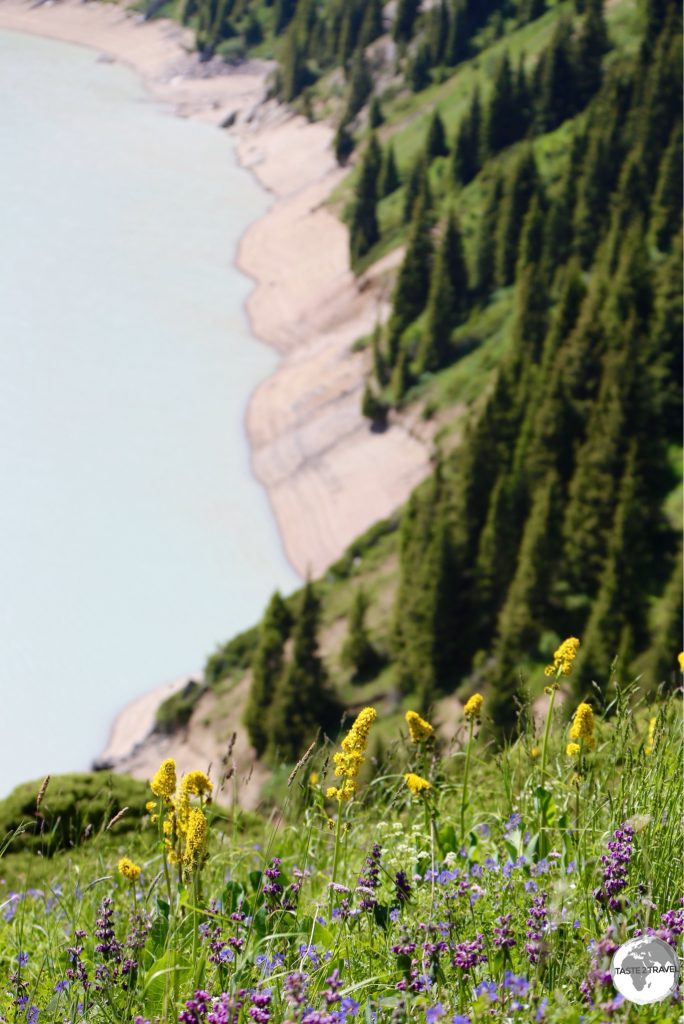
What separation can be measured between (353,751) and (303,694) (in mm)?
47395

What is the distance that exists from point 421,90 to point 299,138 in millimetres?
14207

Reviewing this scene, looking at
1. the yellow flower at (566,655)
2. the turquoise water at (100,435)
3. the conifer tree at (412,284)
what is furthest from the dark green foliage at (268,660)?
the yellow flower at (566,655)

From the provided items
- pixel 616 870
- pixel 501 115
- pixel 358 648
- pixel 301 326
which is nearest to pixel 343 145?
pixel 501 115

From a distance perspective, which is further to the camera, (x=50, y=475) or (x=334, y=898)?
(x=50, y=475)

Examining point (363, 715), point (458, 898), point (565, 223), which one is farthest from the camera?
point (565, 223)

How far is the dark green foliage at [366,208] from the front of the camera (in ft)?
332

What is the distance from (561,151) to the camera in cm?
9506

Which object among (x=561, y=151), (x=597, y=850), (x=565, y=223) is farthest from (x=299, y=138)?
(x=597, y=850)

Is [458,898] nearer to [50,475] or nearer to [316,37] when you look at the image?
[50,475]

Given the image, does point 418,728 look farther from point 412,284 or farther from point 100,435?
point 412,284

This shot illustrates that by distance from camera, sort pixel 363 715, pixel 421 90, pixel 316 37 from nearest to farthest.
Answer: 1. pixel 363 715
2. pixel 421 90
3. pixel 316 37

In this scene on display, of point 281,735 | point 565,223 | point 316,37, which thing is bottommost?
point 281,735

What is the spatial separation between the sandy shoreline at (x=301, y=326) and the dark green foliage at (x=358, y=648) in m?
3.57

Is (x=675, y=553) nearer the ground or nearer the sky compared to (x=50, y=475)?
nearer the ground
